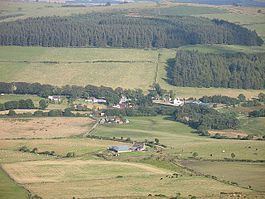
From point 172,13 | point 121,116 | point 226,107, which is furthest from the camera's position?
point 172,13

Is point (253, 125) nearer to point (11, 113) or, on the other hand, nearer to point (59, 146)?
point (59, 146)

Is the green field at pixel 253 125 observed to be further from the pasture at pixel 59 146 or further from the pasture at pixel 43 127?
the pasture at pixel 59 146

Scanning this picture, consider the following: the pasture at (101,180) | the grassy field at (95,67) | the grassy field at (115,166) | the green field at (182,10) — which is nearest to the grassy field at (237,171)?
the grassy field at (115,166)

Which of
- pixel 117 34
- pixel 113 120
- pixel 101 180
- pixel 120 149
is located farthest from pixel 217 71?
pixel 101 180

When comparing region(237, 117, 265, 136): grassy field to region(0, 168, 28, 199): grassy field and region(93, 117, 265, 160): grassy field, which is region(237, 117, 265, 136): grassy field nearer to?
region(93, 117, 265, 160): grassy field

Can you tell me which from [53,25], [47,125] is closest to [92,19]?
[53,25]

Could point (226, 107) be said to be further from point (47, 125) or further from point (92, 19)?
point (92, 19)
